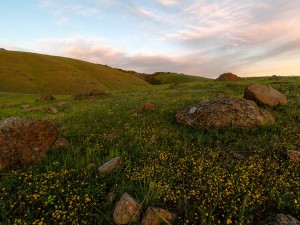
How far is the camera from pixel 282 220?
5.24m

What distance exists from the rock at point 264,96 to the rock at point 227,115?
2.50 meters

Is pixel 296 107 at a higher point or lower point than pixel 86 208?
higher

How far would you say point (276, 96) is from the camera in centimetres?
1381

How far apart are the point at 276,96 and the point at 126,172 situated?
10.2 m

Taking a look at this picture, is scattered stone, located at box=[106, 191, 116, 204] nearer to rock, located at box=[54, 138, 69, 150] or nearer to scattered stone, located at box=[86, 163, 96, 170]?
scattered stone, located at box=[86, 163, 96, 170]

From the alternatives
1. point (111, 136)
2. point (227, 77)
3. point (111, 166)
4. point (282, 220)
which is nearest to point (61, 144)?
point (111, 136)

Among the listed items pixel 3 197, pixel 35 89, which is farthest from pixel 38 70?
pixel 3 197

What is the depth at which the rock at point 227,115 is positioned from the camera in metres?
10.5

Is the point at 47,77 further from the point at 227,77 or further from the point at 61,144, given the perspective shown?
the point at 61,144

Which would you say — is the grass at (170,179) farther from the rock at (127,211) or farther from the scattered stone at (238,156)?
the rock at (127,211)

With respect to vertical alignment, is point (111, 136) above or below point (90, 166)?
above

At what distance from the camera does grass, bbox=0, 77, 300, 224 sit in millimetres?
5645

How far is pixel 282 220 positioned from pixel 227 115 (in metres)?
5.86

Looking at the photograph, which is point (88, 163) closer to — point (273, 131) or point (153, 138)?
point (153, 138)
